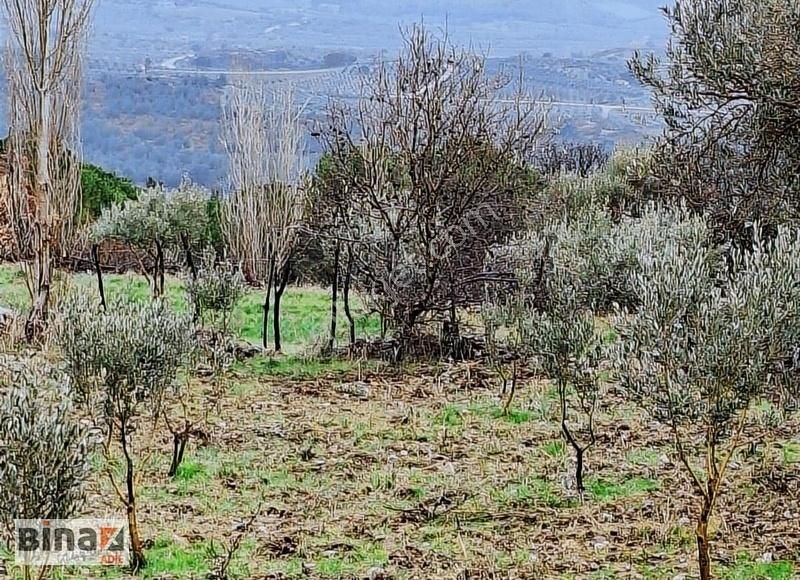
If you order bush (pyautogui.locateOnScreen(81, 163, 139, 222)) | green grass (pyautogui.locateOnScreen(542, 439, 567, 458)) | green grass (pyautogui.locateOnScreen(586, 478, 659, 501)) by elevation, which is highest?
bush (pyautogui.locateOnScreen(81, 163, 139, 222))

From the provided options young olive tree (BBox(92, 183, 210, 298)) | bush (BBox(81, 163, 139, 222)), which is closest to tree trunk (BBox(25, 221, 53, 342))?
young olive tree (BBox(92, 183, 210, 298))

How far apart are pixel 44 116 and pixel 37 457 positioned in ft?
28.9

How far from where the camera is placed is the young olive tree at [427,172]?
39.9 ft

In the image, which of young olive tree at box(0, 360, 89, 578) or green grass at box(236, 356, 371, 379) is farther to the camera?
green grass at box(236, 356, 371, 379)

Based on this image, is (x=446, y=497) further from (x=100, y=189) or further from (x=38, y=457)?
(x=100, y=189)

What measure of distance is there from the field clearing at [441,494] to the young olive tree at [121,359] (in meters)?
0.94

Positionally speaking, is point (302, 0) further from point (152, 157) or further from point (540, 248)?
point (540, 248)

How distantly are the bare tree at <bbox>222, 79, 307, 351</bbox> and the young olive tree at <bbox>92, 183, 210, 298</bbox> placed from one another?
9.76 feet

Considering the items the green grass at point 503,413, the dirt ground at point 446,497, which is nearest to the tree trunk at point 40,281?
the dirt ground at point 446,497

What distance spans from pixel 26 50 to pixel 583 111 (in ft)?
44.2

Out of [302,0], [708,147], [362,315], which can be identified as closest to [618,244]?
[708,147]

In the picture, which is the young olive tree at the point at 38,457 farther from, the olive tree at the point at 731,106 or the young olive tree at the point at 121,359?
the olive tree at the point at 731,106

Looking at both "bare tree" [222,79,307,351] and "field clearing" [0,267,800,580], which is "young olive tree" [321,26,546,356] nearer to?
"field clearing" [0,267,800,580]

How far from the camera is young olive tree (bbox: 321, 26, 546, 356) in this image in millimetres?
12172
